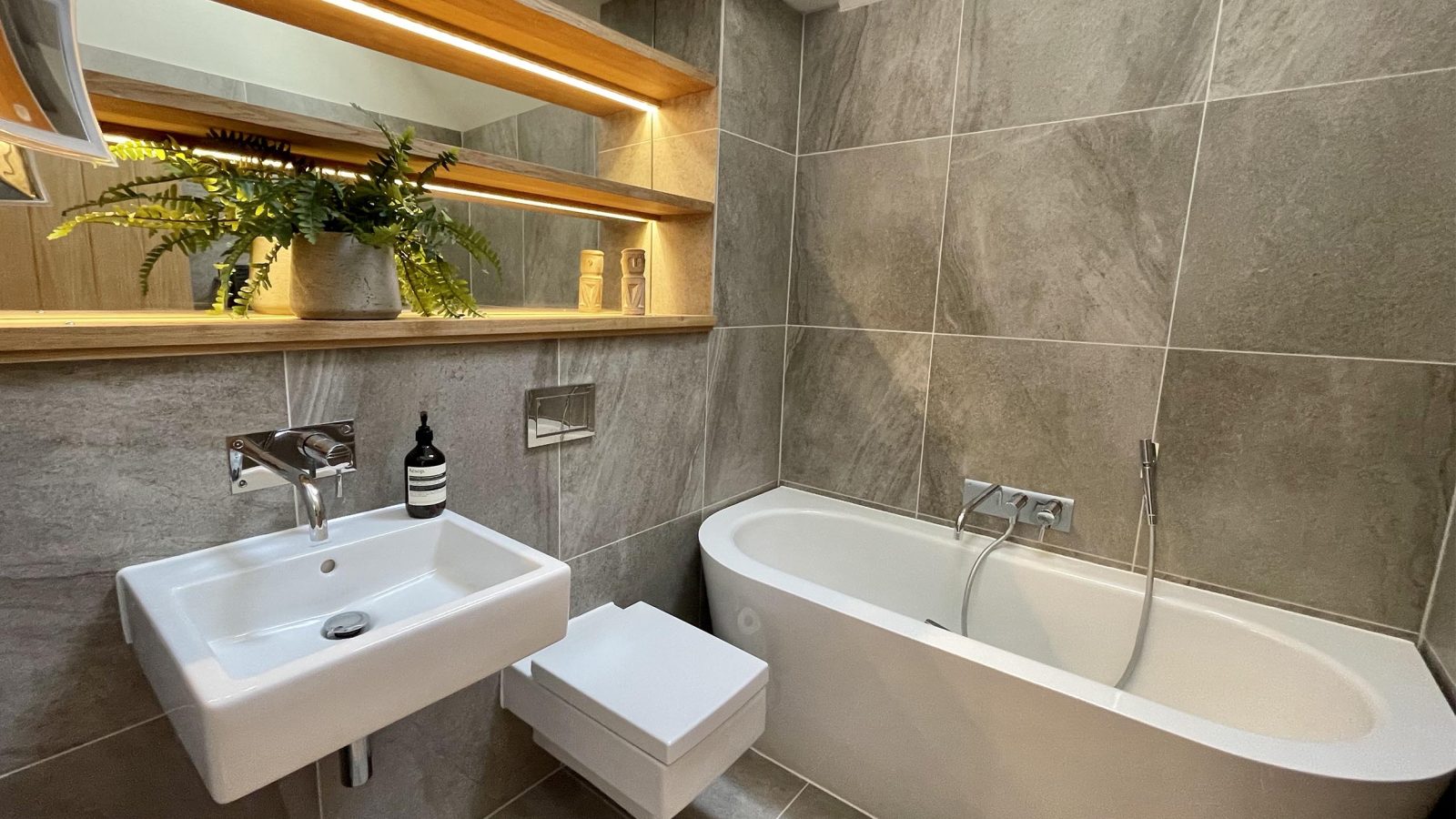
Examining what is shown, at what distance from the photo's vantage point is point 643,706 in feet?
4.31

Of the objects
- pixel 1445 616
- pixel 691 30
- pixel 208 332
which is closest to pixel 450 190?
pixel 208 332

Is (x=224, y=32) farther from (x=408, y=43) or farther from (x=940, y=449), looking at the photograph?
(x=940, y=449)

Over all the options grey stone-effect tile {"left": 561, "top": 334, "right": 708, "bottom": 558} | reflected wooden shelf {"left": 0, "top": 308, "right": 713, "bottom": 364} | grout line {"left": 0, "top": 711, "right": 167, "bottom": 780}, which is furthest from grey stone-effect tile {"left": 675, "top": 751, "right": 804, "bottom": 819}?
reflected wooden shelf {"left": 0, "top": 308, "right": 713, "bottom": 364}

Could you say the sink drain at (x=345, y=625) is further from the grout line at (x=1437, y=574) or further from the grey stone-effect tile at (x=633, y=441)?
the grout line at (x=1437, y=574)

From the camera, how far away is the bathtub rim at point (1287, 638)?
3.53 feet

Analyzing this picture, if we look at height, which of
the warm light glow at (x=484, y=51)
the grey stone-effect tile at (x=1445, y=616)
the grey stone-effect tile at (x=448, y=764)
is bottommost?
the grey stone-effect tile at (x=448, y=764)

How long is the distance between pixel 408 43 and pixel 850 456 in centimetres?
177

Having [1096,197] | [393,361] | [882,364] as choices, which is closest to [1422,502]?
[1096,197]

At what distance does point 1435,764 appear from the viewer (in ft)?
3.47

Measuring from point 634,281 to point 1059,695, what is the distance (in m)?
1.51

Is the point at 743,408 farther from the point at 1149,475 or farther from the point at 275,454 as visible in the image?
the point at 275,454

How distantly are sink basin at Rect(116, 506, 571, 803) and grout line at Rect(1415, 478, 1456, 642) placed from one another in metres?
1.89

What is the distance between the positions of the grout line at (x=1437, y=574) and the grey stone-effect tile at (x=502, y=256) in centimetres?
230

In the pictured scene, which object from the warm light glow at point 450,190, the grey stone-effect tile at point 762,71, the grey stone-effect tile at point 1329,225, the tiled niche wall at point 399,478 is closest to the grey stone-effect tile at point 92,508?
the tiled niche wall at point 399,478
